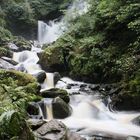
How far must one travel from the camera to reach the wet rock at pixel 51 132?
7.70 metres

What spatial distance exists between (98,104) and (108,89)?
1.31 metres

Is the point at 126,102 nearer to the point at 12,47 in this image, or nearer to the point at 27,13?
the point at 12,47

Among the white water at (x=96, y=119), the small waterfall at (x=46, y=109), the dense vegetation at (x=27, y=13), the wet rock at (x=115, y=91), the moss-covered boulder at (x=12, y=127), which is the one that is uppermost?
the dense vegetation at (x=27, y=13)

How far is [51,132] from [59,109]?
105 inches

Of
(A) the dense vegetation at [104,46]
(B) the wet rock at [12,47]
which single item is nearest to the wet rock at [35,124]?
(A) the dense vegetation at [104,46]

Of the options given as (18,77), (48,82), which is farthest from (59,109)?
(48,82)

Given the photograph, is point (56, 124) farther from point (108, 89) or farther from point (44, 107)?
point (108, 89)

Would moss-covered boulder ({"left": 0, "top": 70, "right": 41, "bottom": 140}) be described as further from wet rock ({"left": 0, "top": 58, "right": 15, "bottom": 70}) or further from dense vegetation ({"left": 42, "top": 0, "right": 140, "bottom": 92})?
wet rock ({"left": 0, "top": 58, "right": 15, "bottom": 70})

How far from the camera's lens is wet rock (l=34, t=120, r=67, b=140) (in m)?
7.70

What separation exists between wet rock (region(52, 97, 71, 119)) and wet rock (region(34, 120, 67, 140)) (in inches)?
88.1

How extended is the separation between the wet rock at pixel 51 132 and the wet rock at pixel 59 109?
2.24 metres

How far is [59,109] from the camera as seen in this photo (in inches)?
418

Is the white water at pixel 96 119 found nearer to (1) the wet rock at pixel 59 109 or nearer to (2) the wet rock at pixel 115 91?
(1) the wet rock at pixel 59 109

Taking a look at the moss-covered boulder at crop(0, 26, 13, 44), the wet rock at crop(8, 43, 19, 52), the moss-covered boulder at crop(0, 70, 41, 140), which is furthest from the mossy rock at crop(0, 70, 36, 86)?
the moss-covered boulder at crop(0, 26, 13, 44)
